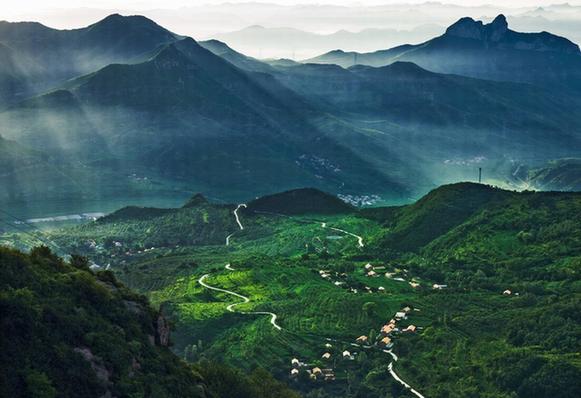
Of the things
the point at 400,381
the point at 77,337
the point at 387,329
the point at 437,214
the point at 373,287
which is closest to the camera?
the point at 77,337

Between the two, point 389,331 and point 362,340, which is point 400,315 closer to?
point 389,331

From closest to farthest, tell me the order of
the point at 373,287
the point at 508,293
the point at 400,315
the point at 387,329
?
the point at 387,329
the point at 400,315
the point at 508,293
the point at 373,287

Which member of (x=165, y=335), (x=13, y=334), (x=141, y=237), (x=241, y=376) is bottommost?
(x=141, y=237)

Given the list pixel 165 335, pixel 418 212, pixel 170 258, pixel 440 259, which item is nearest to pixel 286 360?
pixel 165 335

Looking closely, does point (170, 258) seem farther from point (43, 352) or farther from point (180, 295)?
point (43, 352)

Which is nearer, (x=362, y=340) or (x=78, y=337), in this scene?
(x=78, y=337)

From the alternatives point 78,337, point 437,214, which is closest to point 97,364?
point 78,337

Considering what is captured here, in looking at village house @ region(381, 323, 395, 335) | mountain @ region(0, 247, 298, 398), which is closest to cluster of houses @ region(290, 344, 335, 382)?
village house @ region(381, 323, 395, 335)

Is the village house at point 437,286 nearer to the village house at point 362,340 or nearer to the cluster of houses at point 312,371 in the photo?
the village house at point 362,340
